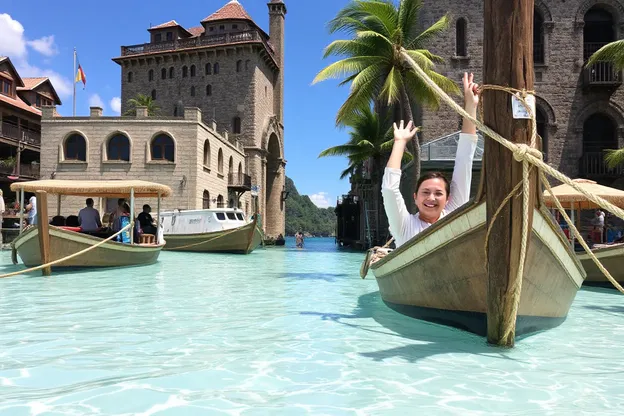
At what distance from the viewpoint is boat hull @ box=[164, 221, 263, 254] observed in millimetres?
23141

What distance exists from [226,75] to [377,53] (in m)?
28.0

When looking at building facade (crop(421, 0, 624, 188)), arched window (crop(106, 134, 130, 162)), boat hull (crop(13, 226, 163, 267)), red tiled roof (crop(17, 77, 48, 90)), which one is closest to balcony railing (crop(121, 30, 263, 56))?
red tiled roof (crop(17, 77, 48, 90))

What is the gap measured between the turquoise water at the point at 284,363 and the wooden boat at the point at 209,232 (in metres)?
15.4

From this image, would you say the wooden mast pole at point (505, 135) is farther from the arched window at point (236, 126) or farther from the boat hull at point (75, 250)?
the arched window at point (236, 126)

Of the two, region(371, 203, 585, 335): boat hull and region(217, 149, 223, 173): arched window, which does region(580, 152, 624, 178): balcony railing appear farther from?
region(217, 149, 223, 173): arched window

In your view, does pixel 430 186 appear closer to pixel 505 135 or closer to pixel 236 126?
pixel 505 135

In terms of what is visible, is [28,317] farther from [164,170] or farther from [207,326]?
[164,170]

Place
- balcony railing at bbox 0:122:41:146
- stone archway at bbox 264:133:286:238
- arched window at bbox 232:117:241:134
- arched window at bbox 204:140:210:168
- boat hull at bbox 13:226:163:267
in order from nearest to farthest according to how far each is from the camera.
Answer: boat hull at bbox 13:226:163:267 < arched window at bbox 204:140:210:168 < balcony railing at bbox 0:122:41:146 < arched window at bbox 232:117:241:134 < stone archway at bbox 264:133:286:238

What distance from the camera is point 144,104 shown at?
138 feet

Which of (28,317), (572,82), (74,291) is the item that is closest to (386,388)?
(28,317)

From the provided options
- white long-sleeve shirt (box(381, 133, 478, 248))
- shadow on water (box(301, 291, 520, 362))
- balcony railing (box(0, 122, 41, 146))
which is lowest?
shadow on water (box(301, 291, 520, 362))

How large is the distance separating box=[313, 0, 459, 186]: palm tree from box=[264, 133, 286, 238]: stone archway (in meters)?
30.2

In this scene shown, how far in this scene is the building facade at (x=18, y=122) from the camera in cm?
3512

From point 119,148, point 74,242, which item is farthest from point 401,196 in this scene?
point 119,148
